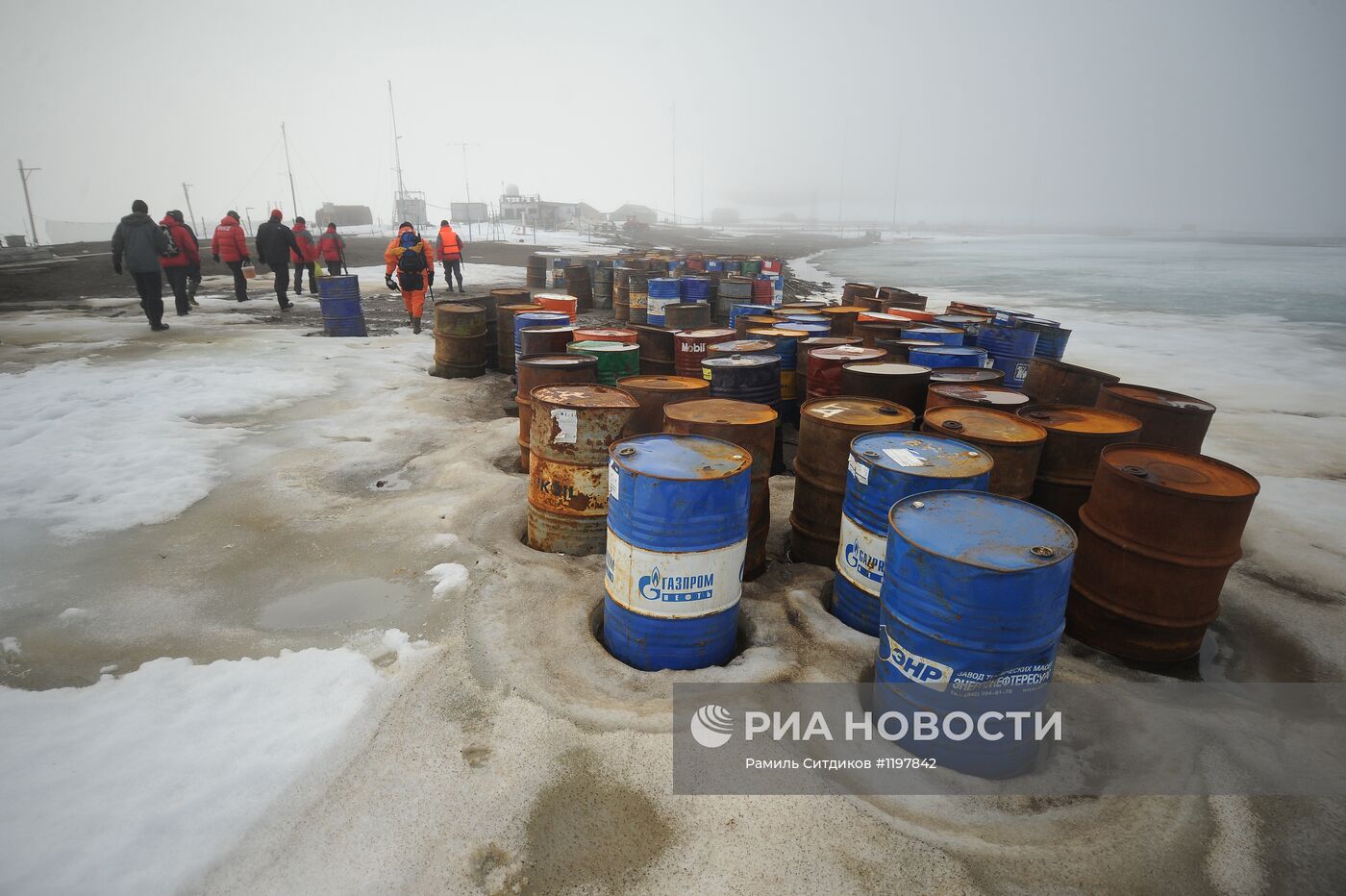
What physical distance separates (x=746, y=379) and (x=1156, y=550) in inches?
114

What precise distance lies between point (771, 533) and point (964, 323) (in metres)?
4.39

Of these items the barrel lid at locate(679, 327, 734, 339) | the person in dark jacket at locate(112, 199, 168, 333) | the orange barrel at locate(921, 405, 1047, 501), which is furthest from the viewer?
the person in dark jacket at locate(112, 199, 168, 333)

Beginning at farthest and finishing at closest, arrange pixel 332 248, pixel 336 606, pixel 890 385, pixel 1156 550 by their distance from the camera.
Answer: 1. pixel 332 248
2. pixel 890 385
3. pixel 336 606
4. pixel 1156 550

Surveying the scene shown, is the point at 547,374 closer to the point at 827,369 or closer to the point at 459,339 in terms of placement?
the point at 827,369

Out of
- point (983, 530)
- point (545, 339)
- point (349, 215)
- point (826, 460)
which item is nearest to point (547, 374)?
point (545, 339)

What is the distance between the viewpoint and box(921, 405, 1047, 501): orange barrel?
3.88 metres

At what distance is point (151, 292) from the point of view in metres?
10.1

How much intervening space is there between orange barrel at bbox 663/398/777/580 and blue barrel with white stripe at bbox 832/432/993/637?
2.00ft

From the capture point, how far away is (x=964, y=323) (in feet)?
25.5

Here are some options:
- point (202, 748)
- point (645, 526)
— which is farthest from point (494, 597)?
point (202, 748)

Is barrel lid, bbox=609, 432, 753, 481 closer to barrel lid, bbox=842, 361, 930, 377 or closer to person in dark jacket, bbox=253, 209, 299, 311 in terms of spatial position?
barrel lid, bbox=842, 361, 930, 377

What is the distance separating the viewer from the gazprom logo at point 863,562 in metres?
3.52

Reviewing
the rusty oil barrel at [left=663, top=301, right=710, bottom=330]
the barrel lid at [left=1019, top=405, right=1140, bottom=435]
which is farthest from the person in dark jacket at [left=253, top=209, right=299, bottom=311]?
the barrel lid at [left=1019, top=405, right=1140, bottom=435]

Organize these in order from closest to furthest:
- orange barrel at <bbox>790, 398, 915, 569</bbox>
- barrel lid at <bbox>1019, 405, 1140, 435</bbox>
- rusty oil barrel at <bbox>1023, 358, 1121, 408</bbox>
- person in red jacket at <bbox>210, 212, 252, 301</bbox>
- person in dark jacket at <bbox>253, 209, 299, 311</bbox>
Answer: orange barrel at <bbox>790, 398, 915, 569</bbox>, barrel lid at <bbox>1019, 405, 1140, 435</bbox>, rusty oil barrel at <bbox>1023, 358, 1121, 408</bbox>, person in dark jacket at <bbox>253, 209, 299, 311</bbox>, person in red jacket at <bbox>210, 212, 252, 301</bbox>
